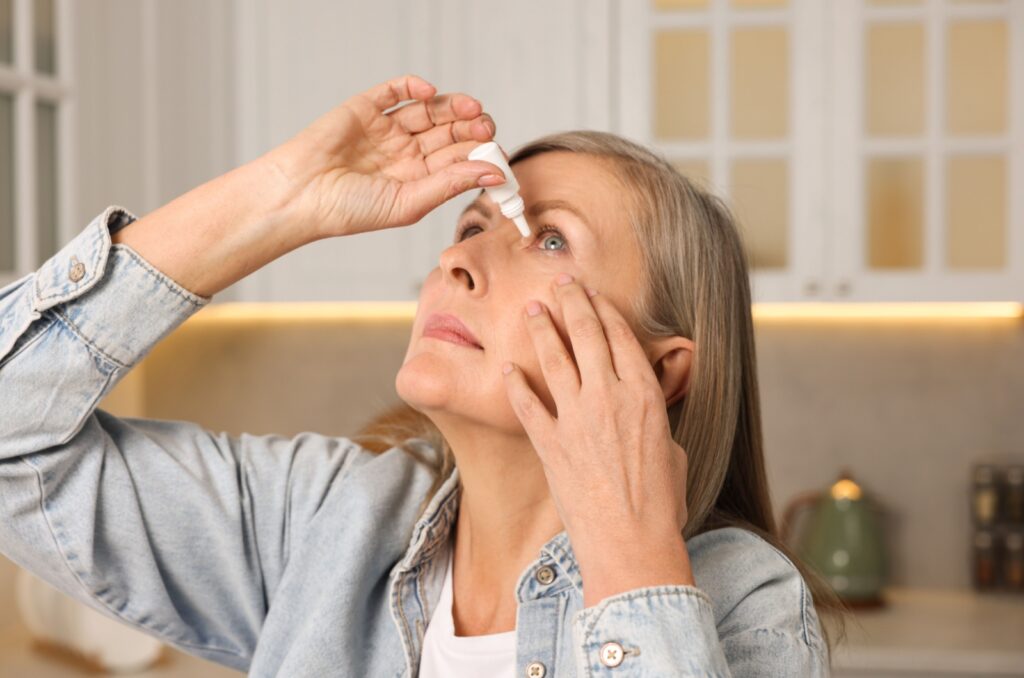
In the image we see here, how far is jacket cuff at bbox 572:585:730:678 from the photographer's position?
1.00 meters

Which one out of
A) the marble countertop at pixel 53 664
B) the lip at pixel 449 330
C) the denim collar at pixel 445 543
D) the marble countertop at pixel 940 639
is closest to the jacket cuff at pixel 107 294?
the lip at pixel 449 330

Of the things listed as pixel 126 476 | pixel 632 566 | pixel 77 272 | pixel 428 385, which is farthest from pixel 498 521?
pixel 77 272

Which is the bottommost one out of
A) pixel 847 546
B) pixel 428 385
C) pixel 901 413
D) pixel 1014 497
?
pixel 847 546

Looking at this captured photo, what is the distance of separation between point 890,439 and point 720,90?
42.6 inches

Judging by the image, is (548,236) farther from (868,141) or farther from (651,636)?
(868,141)

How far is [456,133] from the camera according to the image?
1362 mm

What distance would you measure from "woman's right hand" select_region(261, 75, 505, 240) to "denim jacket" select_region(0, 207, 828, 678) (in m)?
0.18

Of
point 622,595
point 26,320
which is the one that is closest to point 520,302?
point 622,595

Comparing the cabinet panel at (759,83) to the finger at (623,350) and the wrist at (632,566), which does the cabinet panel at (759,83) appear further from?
the wrist at (632,566)

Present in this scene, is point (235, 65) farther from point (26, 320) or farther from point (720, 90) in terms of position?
point (26, 320)

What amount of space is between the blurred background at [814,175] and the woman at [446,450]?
4.79ft

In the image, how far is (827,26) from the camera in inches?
113

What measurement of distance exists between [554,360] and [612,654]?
282mm

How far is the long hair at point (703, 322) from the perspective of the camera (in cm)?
134
